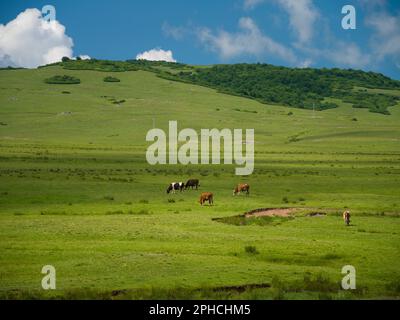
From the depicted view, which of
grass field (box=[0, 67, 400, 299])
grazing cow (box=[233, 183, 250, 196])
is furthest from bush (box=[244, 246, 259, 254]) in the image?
grazing cow (box=[233, 183, 250, 196])

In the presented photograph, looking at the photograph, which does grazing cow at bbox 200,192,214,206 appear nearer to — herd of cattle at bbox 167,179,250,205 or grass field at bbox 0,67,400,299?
grass field at bbox 0,67,400,299

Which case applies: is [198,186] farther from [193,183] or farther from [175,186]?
[175,186]

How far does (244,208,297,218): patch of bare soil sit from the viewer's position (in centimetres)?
3744

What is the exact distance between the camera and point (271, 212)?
3862 centimetres

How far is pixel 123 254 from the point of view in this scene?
2522 centimetres

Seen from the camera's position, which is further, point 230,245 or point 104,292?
point 230,245

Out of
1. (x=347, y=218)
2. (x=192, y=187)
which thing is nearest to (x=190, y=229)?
(x=347, y=218)

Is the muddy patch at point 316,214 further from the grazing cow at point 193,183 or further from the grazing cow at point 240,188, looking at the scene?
the grazing cow at point 193,183

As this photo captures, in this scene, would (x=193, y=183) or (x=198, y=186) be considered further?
(x=198, y=186)

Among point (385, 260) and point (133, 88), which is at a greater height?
point (133, 88)

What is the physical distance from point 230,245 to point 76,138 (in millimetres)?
102876

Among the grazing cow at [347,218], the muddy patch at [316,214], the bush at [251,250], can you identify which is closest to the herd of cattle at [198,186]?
the muddy patch at [316,214]
